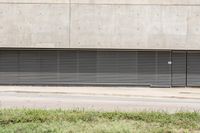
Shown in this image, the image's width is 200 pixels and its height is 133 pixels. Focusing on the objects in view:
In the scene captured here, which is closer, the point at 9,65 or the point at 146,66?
the point at 9,65

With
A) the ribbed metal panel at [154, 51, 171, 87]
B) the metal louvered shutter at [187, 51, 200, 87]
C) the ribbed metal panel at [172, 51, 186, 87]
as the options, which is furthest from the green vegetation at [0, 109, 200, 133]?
the metal louvered shutter at [187, 51, 200, 87]

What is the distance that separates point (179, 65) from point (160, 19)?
136 inches

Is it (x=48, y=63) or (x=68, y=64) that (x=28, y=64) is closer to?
(x=48, y=63)

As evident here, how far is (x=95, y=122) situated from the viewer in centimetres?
1087

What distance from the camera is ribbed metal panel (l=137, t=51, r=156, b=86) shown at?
33625 mm

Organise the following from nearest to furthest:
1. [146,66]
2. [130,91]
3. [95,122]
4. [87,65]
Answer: [95,122], [130,91], [87,65], [146,66]

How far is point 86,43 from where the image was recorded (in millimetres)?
32844

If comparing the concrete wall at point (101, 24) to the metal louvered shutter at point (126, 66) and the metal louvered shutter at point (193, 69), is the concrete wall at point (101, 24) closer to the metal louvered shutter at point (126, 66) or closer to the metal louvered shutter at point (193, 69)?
the metal louvered shutter at point (126, 66)

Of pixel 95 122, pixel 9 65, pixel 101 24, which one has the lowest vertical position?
pixel 95 122

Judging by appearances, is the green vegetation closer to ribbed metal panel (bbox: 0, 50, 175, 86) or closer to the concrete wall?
the concrete wall

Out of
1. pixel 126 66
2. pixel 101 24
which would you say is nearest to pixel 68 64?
pixel 101 24

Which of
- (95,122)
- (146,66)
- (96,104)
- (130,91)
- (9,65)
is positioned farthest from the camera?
(146,66)

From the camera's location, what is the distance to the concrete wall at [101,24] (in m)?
32.7

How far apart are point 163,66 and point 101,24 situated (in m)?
5.07
